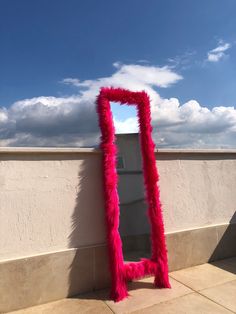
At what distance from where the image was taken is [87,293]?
4.09 metres

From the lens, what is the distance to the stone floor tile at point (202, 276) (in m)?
4.29

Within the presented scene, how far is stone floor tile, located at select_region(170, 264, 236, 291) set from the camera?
4289 millimetres

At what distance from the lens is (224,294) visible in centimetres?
396

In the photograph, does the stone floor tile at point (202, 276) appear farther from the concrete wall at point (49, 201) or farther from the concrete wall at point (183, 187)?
the concrete wall at point (49, 201)

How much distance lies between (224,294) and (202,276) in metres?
0.62

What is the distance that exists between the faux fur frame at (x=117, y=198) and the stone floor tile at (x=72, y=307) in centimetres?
26

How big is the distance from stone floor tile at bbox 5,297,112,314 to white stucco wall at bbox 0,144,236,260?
2.07 ft

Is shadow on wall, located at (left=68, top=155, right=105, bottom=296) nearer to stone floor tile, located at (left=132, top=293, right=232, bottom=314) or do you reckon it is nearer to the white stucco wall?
the white stucco wall

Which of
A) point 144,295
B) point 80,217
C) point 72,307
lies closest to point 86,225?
point 80,217

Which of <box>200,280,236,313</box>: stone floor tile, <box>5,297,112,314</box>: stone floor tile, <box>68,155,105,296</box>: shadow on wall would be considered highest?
<box>68,155,105,296</box>: shadow on wall

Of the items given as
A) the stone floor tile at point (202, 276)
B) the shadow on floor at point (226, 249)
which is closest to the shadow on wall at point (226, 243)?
the shadow on floor at point (226, 249)

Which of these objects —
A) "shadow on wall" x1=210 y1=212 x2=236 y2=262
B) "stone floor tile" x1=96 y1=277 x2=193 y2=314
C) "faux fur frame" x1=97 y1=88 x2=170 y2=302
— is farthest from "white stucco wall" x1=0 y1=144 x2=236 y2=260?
"stone floor tile" x1=96 y1=277 x2=193 y2=314

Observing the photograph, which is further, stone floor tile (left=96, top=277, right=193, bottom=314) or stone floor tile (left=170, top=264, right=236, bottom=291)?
stone floor tile (left=170, top=264, right=236, bottom=291)

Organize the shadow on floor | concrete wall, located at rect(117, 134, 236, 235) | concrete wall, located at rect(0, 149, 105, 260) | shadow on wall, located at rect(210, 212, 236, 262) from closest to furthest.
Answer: concrete wall, located at rect(0, 149, 105, 260)
concrete wall, located at rect(117, 134, 236, 235)
the shadow on floor
shadow on wall, located at rect(210, 212, 236, 262)
